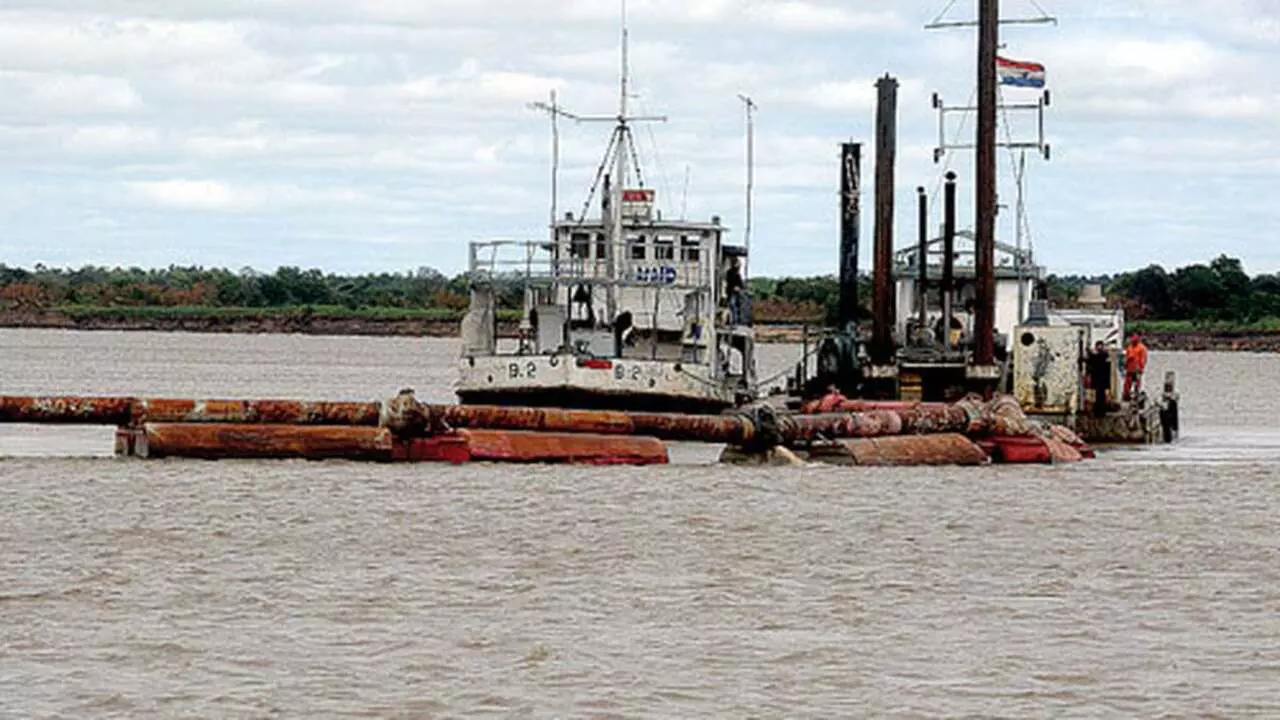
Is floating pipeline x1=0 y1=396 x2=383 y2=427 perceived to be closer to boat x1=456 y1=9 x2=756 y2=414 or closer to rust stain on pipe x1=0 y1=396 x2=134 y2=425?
rust stain on pipe x1=0 y1=396 x2=134 y2=425

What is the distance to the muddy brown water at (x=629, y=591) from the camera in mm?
14047

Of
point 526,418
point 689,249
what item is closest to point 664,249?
point 689,249

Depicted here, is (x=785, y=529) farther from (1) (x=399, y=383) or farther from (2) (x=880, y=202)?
(1) (x=399, y=383)

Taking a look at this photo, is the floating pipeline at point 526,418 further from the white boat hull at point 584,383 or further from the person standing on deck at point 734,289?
the person standing on deck at point 734,289

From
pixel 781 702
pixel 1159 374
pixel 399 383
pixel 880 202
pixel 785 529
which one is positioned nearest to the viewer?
pixel 781 702

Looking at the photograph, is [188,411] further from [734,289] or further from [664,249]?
[734,289]

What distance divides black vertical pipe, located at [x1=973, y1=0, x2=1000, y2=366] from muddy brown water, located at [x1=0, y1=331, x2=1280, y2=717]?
272 inches

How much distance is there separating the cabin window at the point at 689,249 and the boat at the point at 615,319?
0.02 meters

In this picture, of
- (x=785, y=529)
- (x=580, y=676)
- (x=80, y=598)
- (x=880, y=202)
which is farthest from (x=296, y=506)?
(x=880, y=202)

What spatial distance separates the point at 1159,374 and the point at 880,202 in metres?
76.6

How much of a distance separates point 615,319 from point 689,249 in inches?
104

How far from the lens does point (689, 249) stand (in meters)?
46.2

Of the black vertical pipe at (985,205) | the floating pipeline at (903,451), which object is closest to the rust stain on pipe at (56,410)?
the floating pipeline at (903,451)

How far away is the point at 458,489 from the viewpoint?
27422 millimetres
